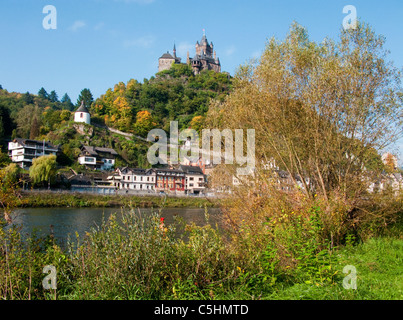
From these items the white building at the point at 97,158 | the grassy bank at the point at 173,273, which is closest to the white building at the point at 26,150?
the white building at the point at 97,158

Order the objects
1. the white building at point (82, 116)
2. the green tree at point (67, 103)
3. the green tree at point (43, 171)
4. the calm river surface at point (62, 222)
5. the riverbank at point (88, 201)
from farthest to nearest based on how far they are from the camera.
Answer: the green tree at point (67, 103) → the white building at point (82, 116) → the green tree at point (43, 171) → the riverbank at point (88, 201) → the calm river surface at point (62, 222)

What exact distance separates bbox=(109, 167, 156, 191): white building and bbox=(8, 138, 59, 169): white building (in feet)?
55.6

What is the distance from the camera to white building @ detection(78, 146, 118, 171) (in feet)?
272

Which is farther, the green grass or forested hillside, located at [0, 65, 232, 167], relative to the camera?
forested hillside, located at [0, 65, 232, 167]

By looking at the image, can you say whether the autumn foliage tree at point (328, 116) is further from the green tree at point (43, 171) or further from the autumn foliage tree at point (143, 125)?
the autumn foliage tree at point (143, 125)

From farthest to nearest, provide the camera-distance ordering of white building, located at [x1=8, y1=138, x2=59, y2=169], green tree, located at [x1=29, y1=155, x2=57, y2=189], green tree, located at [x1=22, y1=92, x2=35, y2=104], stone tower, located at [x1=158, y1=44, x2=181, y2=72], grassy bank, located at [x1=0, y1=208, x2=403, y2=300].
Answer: stone tower, located at [x1=158, y1=44, x2=181, y2=72] < green tree, located at [x1=22, y1=92, x2=35, y2=104] < white building, located at [x1=8, y1=138, x2=59, y2=169] < green tree, located at [x1=29, y1=155, x2=57, y2=189] < grassy bank, located at [x1=0, y1=208, x2=403, y2=300]

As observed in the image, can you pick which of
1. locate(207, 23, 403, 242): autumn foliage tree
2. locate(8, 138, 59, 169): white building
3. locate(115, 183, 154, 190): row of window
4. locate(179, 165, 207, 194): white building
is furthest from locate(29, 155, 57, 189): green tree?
locate(207, 23, 403, 242): autumn foliage tree

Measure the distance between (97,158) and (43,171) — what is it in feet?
85.8

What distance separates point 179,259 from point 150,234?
29.6 inches

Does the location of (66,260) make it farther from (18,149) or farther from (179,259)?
(18,149)

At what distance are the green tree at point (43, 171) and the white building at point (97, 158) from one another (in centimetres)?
1960

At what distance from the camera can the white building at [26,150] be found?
3000 inches

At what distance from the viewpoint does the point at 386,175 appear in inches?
534

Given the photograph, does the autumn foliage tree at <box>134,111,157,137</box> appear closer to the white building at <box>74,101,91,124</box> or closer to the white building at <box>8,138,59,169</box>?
the white building at <box>74,101,91,124</box>
